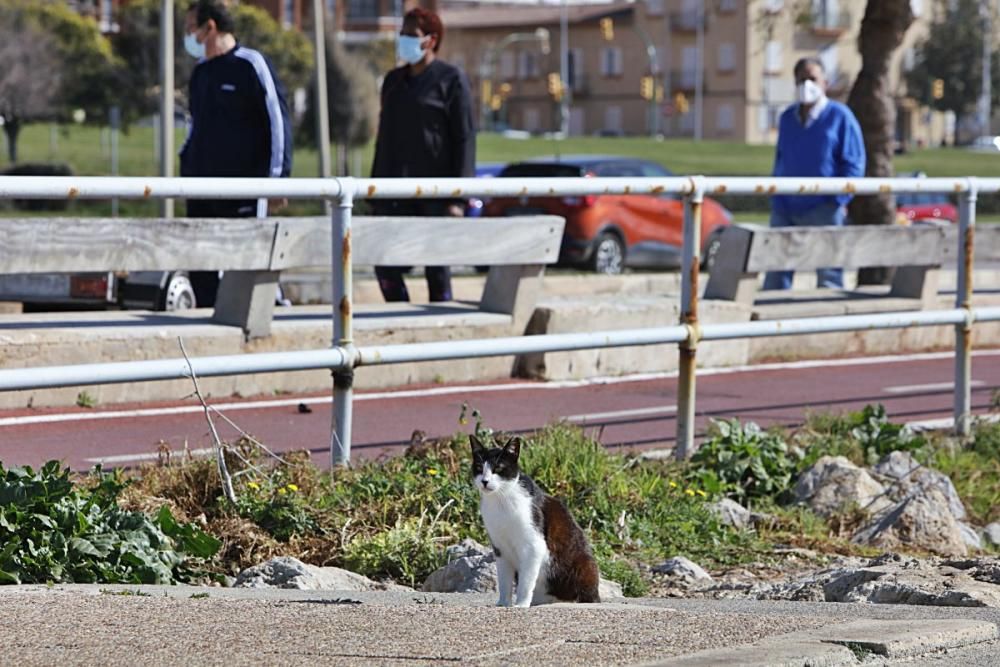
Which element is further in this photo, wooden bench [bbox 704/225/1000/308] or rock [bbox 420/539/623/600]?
wooden bench [bbox 704/225/1000/308]

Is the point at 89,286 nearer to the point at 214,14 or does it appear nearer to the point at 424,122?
the point at 214,14

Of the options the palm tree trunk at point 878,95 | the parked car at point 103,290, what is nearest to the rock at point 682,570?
the parked car at point 103,290

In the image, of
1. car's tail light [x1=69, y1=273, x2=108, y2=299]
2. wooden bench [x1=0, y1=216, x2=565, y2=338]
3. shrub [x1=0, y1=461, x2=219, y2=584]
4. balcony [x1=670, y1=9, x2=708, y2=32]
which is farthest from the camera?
balcony [x1=670, y1=9, x2=708, y2=32]

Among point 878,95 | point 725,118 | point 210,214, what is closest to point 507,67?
point 725,118

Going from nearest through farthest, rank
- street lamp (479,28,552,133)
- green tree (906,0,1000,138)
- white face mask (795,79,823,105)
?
white face mask (795,79,823,105) → green tree (906,0,1000,138) → street lamp (479,28,552,133)

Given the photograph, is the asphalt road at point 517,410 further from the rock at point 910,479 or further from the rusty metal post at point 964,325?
the rock at point 910,479

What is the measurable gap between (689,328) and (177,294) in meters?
5.26

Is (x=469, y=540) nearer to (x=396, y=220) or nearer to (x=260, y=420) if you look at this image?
(x=260, y=420)

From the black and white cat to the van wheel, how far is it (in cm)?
716

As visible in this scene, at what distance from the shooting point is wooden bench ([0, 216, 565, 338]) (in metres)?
8.90

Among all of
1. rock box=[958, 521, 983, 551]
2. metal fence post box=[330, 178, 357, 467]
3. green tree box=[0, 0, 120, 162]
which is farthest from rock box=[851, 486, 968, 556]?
green tree box=[0, 0, 120, 162]

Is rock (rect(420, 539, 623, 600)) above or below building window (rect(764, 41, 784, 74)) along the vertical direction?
below

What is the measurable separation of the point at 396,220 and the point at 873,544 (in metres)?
3.46

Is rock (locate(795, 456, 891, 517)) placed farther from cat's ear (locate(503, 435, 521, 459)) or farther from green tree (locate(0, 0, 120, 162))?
green tree (locate(0, 0, 120, 162))
